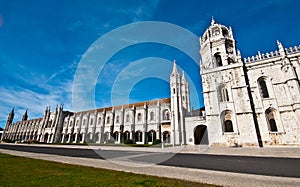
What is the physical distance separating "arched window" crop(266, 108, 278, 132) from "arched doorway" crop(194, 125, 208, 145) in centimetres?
1049

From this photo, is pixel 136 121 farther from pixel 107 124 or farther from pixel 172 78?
pixel 172 78

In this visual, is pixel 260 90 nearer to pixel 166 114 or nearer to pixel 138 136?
pixel 166 114

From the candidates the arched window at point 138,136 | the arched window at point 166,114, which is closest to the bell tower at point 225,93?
the arched window at point 166,114

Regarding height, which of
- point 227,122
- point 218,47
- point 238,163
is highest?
point 218,47

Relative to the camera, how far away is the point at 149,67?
31.0 ft

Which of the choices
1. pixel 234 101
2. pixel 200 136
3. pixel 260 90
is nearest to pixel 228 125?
pixel 234 101

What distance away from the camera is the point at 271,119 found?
22.6 metres

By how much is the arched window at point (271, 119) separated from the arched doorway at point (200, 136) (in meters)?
10.5

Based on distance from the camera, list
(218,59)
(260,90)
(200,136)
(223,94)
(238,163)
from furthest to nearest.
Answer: (218,59)
(200,136)
(223,94)
(260,90)
(238,163)

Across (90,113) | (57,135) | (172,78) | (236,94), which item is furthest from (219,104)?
(57,135)

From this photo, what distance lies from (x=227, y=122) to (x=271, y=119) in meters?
6.13

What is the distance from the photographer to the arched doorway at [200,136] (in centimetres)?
2823

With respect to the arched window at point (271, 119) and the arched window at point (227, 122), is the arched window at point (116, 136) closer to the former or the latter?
the arched window at point (227, 122)

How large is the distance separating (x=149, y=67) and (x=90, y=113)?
4863cm
